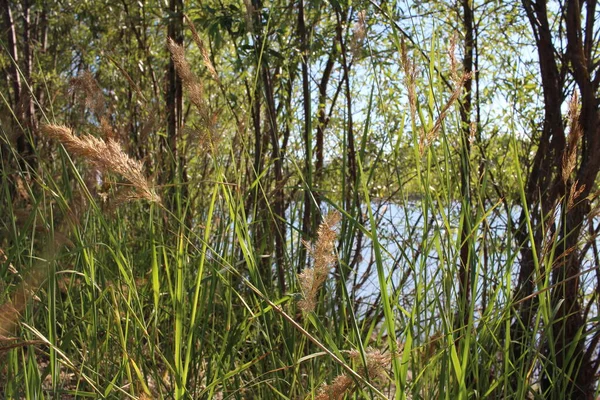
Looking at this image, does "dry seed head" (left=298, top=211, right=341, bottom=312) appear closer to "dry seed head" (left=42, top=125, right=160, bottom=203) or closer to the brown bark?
"dry seed head" (left=42, top=125, right=160, bottom=203)

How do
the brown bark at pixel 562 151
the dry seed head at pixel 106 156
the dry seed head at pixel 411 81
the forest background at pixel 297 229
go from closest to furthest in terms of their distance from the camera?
the dry seed head at pixel 106 156 → the dry seed head at pixel 411 81 → the forest background at pixel 297 229 → the brown bark at pixel 562 151

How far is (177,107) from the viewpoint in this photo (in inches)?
136

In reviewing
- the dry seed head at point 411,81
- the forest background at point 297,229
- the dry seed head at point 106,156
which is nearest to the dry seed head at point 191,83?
the forest background at point 297,229

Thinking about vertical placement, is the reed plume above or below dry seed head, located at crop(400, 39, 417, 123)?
below

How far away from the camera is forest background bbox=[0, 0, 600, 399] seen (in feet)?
3.31

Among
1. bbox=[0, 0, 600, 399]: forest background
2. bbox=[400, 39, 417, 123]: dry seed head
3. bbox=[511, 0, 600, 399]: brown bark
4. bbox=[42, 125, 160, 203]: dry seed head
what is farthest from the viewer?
bbox=[511, 0, 600, 399]: brown bark

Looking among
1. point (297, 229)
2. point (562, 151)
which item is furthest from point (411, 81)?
point (562, 151)

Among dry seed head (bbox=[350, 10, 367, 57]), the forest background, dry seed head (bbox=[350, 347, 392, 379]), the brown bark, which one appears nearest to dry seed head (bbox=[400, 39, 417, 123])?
the forest background

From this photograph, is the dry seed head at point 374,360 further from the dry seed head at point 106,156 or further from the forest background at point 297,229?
the dry seed head at point 106,156

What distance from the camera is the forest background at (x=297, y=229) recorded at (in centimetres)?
101

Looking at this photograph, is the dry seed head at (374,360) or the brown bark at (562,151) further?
the brown bark at (562,151)

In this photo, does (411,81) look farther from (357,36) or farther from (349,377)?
(349,377)

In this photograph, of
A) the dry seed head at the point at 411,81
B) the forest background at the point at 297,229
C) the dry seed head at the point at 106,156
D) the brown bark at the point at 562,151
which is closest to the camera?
the dry seed head at the point at 106,156

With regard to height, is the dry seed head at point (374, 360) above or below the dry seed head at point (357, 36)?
below
